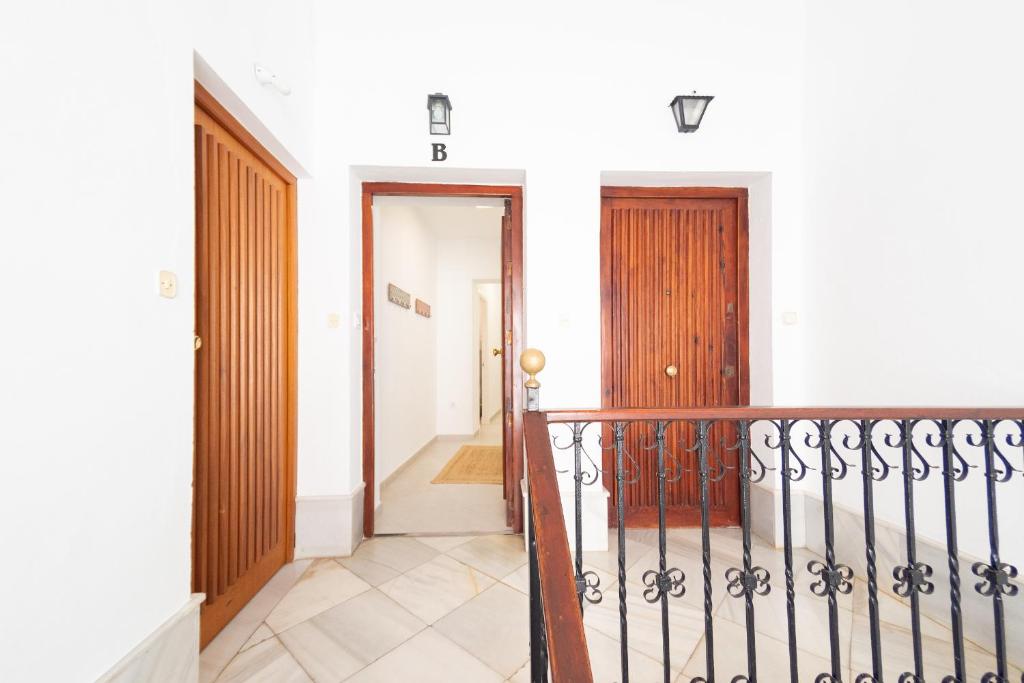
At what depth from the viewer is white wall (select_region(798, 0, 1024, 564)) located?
1.45m

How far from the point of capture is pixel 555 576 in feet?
2.53

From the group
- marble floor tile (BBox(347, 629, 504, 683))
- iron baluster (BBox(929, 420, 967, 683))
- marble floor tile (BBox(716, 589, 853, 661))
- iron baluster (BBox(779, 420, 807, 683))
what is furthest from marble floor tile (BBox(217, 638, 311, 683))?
iron baluster (BBox(929, 420, 967, 683))

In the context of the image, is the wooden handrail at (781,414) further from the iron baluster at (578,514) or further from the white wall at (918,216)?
the white wall at (918,216)

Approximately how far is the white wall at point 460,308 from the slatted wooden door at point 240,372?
325 cm

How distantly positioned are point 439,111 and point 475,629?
2.53m

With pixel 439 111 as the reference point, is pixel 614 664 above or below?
below

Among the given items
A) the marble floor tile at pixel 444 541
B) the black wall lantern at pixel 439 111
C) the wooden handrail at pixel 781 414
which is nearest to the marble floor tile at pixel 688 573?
the marble floor tile at pixel 444 541

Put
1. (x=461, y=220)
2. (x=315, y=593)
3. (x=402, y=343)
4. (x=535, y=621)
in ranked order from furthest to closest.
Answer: (x=461, y=220)
(x=402, y=343)
(x=315, y=593)
(x=535, y=621)

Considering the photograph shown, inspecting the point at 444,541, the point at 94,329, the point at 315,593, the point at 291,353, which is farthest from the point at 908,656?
the point at 291,353

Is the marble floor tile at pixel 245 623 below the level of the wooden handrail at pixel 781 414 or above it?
below

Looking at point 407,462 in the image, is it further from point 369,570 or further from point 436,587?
point 436,587

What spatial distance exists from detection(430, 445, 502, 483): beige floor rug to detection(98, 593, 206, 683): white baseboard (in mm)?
2273

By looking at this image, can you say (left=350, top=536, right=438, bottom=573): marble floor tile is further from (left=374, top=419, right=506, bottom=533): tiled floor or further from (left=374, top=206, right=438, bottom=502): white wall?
(left=374, top=206, right=438, bottom=502): white wall

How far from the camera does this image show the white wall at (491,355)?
23.2 ft
